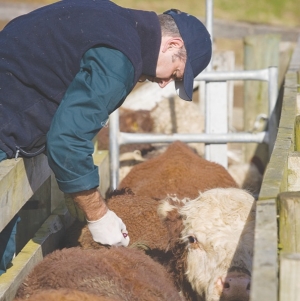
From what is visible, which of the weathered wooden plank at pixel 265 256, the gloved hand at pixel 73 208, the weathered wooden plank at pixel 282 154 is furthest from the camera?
the gloved hand at pixel 73 208

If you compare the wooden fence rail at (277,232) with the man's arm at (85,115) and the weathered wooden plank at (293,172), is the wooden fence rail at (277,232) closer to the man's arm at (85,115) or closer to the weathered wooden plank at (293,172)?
the weathered wooden plank at (293,172)

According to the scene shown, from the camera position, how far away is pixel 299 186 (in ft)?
12.2

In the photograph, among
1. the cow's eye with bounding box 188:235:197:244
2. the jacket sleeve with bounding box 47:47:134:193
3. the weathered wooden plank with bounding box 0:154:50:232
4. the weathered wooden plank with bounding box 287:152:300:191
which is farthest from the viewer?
the cow's eye with bounding box 188:235:197:244

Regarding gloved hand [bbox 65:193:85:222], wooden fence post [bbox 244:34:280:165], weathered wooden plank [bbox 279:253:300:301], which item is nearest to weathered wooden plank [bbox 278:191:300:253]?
weathered wooden plank [bbox 279:253:300:301]

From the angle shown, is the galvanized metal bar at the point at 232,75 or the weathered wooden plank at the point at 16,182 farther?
the galvanized metal bar at the point at 232,75

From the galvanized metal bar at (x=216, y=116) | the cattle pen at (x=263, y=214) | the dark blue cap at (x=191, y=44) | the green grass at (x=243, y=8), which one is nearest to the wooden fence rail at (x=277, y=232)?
the cattle pen at (x=263, y=214)

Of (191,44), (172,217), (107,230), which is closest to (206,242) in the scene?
(172,217)

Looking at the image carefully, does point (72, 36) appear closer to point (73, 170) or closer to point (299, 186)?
point (73, 170)

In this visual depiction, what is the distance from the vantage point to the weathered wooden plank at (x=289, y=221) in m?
2.78

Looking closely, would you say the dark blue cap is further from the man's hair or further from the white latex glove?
the white latex glove

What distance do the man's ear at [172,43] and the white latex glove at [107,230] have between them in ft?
2.99

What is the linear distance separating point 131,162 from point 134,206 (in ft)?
10.1

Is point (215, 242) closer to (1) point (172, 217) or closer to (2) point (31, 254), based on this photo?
(1) point (172, 217)

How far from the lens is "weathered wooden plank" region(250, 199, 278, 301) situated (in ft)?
7.41
